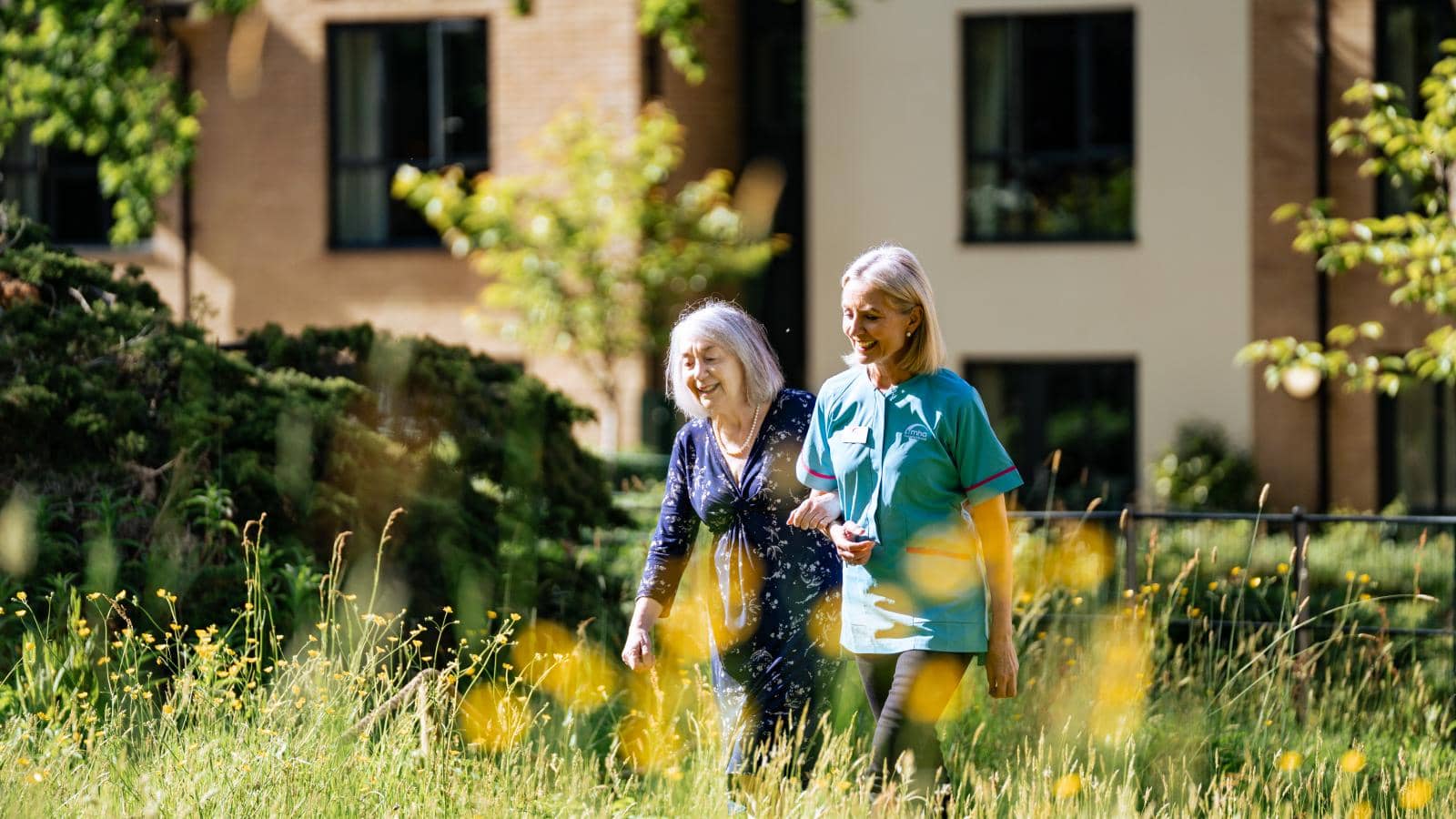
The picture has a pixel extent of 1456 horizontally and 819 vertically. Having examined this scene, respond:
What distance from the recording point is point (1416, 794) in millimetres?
4371

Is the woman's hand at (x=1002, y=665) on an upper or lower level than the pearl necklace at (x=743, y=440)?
lower

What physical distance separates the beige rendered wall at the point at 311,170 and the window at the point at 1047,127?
12.5 ft

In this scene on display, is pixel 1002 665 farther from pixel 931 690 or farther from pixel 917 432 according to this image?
pixel 917 432

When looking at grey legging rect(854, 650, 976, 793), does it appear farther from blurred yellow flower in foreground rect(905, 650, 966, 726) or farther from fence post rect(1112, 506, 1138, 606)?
fence post rect(1112, 506, 1138, 606)

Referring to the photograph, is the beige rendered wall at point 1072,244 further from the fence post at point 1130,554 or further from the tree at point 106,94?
the fence post at point 1130,554

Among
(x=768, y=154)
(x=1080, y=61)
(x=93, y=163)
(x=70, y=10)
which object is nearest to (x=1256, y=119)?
(x=1080, y=61)

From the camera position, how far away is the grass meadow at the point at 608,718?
174 inches

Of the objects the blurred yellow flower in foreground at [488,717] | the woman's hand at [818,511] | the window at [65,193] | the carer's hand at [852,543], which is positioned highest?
the window at [65,193]

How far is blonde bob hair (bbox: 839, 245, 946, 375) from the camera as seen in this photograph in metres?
4.18

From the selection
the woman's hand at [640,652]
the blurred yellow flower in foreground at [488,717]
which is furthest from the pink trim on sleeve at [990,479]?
the blurred yellow flower in foreground at [488,717]

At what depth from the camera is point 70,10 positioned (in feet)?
42.0

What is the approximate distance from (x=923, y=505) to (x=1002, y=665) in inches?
17.8

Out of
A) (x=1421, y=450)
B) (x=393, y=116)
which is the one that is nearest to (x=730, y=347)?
(x=1421, y=450)

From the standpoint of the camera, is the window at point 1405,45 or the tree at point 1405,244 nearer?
the tree at point 1405,244
